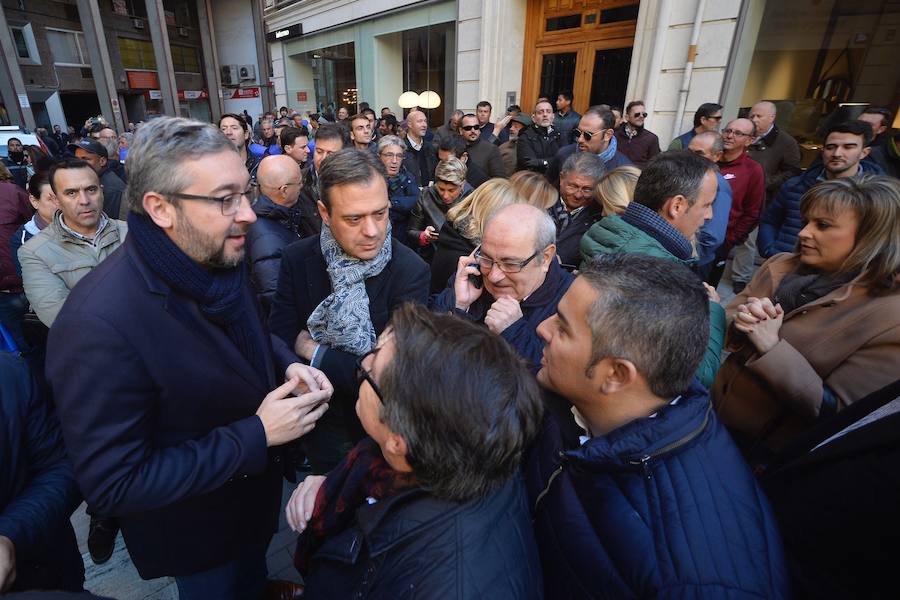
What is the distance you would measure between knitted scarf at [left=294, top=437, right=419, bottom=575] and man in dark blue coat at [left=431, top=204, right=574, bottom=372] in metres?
0.76

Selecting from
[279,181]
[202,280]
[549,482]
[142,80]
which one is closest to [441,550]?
[549,482]

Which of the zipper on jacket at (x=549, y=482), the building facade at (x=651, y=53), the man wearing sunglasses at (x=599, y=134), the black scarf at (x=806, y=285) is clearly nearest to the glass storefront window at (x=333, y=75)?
the building facade at (x=651, y=53)

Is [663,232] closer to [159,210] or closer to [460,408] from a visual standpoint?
[460,408]

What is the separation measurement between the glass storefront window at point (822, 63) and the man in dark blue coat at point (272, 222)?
696cm

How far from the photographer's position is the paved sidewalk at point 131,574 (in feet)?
7.44

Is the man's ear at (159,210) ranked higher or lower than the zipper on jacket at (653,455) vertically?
higher

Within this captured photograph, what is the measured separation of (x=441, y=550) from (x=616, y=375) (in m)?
0.66

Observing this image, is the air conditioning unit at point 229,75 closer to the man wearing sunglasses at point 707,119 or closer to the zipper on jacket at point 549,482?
the man wearing sunglasses at point 707,119

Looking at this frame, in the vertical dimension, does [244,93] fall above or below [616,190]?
above

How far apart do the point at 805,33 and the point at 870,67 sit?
0.98 meters

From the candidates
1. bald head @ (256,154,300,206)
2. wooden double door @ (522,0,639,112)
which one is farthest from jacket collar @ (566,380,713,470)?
wooden double door @ (522,0,639,112)

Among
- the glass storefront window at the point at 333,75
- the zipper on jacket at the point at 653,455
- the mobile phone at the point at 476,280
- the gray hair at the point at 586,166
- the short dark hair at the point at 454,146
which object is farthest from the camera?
the glass storefront window at the point at 333,75

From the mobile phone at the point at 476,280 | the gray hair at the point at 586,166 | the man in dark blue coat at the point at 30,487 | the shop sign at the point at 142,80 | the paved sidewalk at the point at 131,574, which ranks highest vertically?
the shop sign at the point at 142,80

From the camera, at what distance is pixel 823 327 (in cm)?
181
